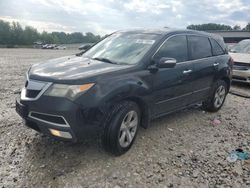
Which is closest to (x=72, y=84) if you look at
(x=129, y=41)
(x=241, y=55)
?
(x=129, y=41)

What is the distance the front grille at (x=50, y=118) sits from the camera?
9.34 ft

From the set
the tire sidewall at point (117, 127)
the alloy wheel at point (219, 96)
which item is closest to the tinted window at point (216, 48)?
the alloy wheel at point (219, 96)

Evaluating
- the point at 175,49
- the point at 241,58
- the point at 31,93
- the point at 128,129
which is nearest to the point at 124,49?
the point at 175,49

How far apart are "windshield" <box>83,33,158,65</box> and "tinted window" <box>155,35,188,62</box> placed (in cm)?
22

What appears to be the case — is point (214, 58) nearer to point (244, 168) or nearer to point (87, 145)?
point (244, 168)

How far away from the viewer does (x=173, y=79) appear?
4055 millimetres

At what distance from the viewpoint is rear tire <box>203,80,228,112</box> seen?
539 cm

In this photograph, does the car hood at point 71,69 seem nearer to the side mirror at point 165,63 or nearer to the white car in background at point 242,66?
the side mirror at point 165,63

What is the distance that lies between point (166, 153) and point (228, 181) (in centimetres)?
92

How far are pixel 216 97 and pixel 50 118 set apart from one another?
403 cm

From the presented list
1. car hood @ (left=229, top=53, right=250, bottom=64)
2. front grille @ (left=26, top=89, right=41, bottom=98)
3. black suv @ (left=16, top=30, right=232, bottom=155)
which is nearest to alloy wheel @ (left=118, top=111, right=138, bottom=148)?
black suv @ (left=16, top=30, right=232, bottom=155)

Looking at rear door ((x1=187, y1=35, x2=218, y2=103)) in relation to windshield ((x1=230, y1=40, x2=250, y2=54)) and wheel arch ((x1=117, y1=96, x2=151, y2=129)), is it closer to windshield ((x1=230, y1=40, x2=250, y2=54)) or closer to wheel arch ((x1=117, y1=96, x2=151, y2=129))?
wheel arch ((x1=117, y1=96, x2=151, y2=129))

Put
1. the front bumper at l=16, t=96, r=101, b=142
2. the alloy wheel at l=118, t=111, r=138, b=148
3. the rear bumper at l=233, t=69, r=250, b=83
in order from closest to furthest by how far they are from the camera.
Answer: the front bumper at l=16, t=96, r=101, b=142 < the alloy wheel at l=118, t=111, r=138, b=148 < the rear bumper at l=233, t=69, r=250, b=83

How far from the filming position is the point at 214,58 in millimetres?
5215
